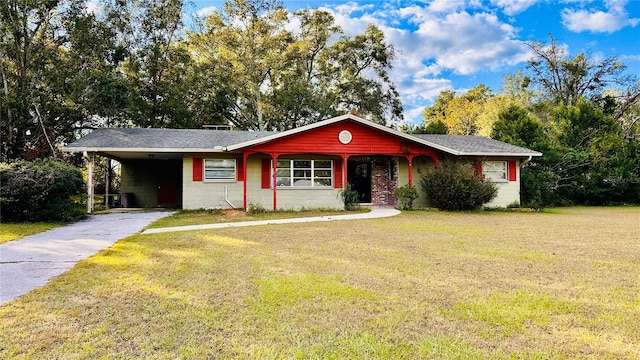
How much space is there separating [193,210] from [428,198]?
31.7ft

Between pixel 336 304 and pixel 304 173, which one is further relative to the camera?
pixel 304 173

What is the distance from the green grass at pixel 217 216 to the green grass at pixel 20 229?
2.53 metres

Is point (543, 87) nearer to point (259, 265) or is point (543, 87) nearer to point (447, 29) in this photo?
point (447, 29)

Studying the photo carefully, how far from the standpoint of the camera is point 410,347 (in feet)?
8.86

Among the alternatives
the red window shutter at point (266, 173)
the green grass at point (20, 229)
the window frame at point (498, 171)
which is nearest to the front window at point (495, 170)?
the window frame at point (498, 171)

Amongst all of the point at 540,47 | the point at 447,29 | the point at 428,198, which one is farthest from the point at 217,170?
the point at 540,47

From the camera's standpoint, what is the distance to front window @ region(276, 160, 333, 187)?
571 inches

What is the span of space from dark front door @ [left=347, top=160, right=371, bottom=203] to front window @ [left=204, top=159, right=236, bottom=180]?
5539 mm

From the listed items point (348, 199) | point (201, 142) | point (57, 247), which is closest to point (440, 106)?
point (348, 199)

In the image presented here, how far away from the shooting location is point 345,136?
13922 millimetres

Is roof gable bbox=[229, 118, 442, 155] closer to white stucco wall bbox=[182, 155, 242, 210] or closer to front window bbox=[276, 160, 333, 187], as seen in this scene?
→ front window bbox=[276, 160, 333, 187]

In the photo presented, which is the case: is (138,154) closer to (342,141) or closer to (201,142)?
(201,142)

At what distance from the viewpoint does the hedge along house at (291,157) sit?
13.3 meters

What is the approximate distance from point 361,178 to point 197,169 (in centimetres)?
747
